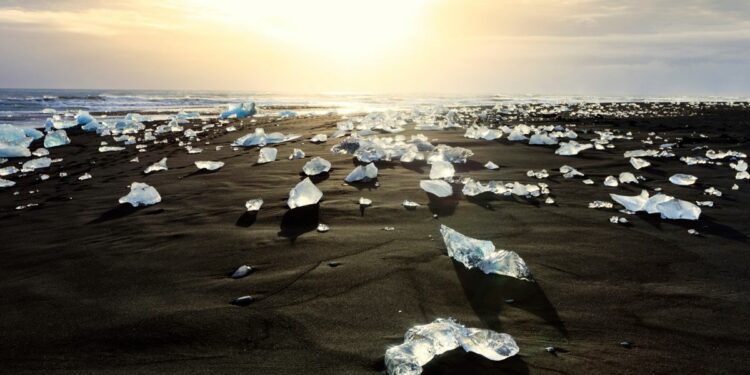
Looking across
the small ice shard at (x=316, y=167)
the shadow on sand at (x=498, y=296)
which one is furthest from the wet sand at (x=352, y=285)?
the small ice shard at (x=316, y=167)

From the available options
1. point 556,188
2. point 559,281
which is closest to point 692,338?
point 559,281

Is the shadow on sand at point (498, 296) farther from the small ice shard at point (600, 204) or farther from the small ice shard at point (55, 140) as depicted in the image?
the small ice shard at point (55, 140)

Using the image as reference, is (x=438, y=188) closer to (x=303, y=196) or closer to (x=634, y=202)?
(x=303, y=196)

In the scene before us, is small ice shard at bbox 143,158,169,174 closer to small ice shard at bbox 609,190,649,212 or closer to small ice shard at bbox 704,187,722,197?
small ice shard at bbox 609,190,649,212

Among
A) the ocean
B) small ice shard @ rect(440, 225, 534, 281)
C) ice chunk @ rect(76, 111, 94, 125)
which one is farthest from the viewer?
the ocean

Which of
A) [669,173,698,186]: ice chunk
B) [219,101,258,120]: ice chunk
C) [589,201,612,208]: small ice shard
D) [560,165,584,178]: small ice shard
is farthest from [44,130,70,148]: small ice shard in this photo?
[669,173,698,186]: ice chunk

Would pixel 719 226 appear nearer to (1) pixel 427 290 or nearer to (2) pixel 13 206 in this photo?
(1) pixel 427 290

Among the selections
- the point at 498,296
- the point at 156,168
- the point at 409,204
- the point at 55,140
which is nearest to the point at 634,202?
the point at 409,204
